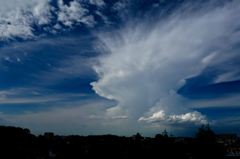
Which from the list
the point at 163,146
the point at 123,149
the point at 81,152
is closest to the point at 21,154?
the point at 81,152

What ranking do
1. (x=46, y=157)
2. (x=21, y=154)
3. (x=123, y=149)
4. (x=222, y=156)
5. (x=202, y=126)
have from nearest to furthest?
1. (x=222, y=156)
2. (x=202, y=126)
3. (x=21, y=154)
4. (x=46, y=157)
5. (x=123, y=149)

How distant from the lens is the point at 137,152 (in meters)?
66.1

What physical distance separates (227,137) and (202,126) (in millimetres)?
169583

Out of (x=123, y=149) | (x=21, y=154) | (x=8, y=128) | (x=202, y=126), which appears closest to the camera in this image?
(x=202, y=126)

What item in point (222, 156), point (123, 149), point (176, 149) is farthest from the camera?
point (123, 149)

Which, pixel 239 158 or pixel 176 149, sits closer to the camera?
pixel 176 149

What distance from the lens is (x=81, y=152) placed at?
66.2 m

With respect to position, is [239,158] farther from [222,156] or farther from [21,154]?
[21,154]

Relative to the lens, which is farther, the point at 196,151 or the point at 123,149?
the point at 123,149

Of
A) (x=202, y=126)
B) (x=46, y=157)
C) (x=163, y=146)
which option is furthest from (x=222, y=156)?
(x=46, y=157)

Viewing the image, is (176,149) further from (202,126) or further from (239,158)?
(239,158)

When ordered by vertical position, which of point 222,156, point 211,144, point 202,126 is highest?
point 202,126

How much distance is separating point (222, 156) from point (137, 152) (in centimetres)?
4052

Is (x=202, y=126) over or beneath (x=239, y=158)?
over
